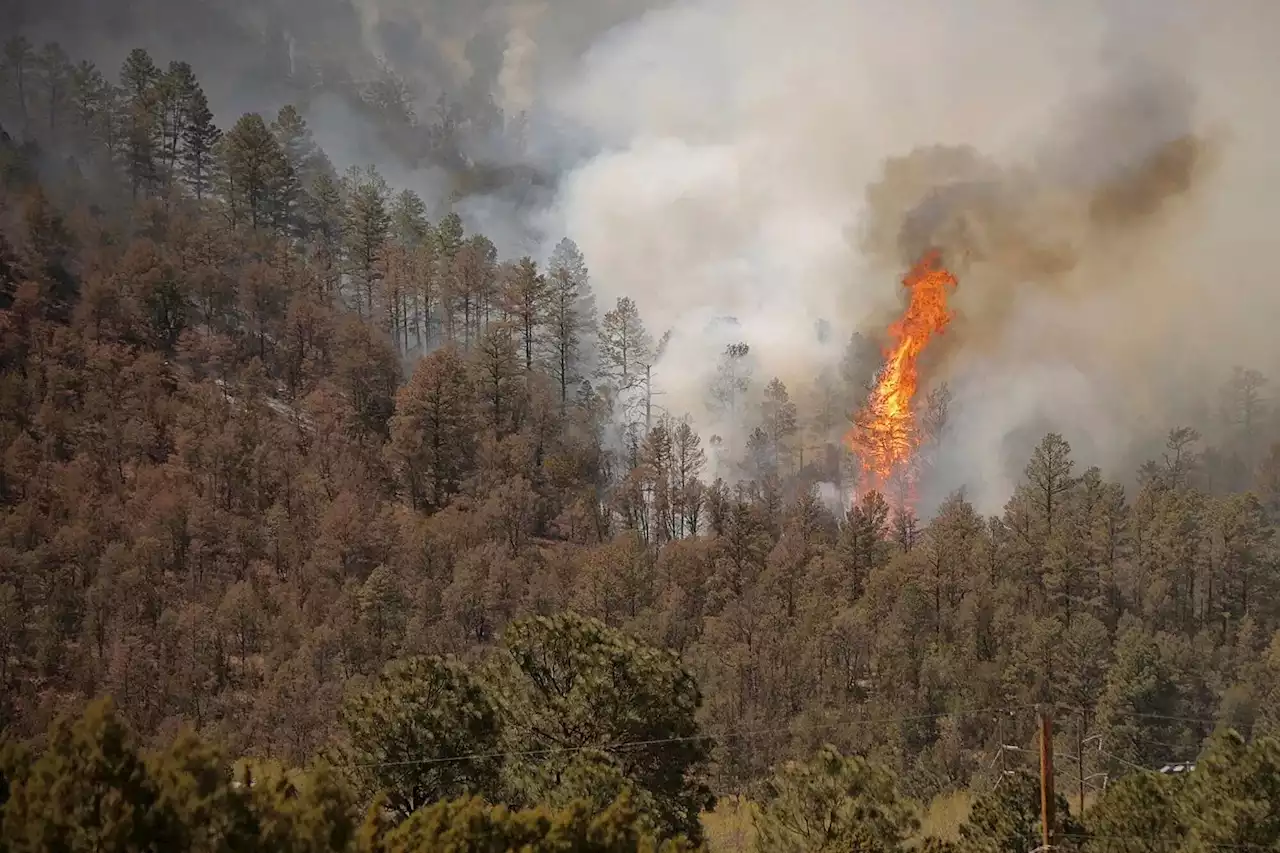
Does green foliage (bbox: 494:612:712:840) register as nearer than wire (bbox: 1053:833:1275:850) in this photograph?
No

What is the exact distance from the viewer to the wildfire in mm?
82188

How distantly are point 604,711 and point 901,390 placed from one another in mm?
64245

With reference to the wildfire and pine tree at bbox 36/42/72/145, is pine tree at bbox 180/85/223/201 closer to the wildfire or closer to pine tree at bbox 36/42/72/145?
pine tree at bbox 36/42/72/145

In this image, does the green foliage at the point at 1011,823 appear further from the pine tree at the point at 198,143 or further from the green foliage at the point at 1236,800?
the pine tree at the point at 198,143

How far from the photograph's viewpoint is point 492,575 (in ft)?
196

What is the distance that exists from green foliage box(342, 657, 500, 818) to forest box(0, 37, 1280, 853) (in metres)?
0.08

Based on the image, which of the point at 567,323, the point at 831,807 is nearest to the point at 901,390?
the point at 567,323

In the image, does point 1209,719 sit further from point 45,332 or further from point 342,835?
point 45,332

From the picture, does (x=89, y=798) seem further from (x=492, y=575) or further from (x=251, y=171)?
(x=251, y=171)

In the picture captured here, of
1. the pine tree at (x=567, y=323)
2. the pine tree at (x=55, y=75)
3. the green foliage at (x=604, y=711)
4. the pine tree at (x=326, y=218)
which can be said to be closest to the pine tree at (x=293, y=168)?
the pine tree at (x=326, y=218)

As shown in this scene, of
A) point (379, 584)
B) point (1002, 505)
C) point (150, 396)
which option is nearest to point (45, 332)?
point (150, 396)

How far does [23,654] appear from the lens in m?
51.1

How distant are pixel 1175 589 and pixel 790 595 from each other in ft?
73.7

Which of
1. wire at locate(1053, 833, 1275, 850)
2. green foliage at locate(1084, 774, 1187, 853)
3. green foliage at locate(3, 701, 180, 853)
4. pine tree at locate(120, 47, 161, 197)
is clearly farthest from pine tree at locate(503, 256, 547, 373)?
green foliage at locate(3, 701, 180, 853)
